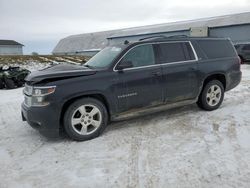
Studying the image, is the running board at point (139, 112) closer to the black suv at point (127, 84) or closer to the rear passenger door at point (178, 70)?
the black suv at point (127, 84)

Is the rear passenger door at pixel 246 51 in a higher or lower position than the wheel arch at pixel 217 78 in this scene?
higher

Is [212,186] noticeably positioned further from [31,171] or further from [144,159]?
[31,171]

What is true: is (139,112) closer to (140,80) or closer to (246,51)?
(140,80)

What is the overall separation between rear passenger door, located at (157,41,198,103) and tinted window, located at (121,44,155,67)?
18 cm

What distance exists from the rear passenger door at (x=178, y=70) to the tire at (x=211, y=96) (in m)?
0.31

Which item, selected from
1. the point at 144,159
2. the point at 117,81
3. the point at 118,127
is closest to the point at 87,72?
the point at 117,81

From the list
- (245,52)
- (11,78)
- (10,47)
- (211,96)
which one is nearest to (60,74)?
(211,96)

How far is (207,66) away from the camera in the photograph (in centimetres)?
628

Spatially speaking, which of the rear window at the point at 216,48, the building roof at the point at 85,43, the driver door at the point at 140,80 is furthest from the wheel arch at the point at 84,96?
the building roof at the point at 85,43

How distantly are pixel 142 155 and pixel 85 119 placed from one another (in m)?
1.27

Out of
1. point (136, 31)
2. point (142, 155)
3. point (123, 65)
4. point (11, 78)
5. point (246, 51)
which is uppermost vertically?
point (136, 31)

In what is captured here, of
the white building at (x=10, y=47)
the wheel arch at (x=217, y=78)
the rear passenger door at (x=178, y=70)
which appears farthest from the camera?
the white building at (x=10, y=47)

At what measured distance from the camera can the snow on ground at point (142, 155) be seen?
3.58 metres

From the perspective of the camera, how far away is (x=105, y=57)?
5762 millimetres
